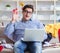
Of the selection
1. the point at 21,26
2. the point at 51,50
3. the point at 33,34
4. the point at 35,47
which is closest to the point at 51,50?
the point at 51,50

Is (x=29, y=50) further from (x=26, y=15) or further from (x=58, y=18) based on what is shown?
(x=58, y=18)

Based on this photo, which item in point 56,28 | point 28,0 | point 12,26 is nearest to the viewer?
point 12,26

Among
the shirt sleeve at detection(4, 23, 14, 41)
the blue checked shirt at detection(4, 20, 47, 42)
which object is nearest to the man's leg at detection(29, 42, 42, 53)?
the blue checked shirt at detection(4, 20, 47, 42)

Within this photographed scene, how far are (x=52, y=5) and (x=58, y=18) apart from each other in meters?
0.46

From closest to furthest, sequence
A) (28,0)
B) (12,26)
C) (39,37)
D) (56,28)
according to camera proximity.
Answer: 1. (39,37)
2. (12,26)
3. (56,28)
4. (28,0)

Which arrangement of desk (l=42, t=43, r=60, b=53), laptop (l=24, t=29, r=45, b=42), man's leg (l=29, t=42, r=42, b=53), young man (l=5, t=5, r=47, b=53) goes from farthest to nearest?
young man (l=5, t=5, r=47, b=53) → desk (l=42, t=43, r=60, b=53) → man's leg (l=29, t=42, r=42, b=53) → laptop (l=24, t=29, r=45, b=42)

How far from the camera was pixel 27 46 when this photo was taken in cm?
290

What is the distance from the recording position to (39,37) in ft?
9.02

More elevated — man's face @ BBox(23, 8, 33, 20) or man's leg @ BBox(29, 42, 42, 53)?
man's face @ BBox(23, 8, 33, 20)

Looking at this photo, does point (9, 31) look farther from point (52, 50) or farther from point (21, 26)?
point (52, 50)

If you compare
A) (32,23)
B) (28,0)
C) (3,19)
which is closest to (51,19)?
(28,0)

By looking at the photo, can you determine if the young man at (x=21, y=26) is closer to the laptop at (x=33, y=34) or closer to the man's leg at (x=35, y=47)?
the man's leg at (x=35, y=47)

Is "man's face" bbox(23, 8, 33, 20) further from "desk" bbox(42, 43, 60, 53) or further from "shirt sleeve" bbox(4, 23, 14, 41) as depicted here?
"desk" bbox(42, 43, 60, 53)

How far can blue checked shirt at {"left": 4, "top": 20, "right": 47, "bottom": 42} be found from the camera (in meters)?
3.06
